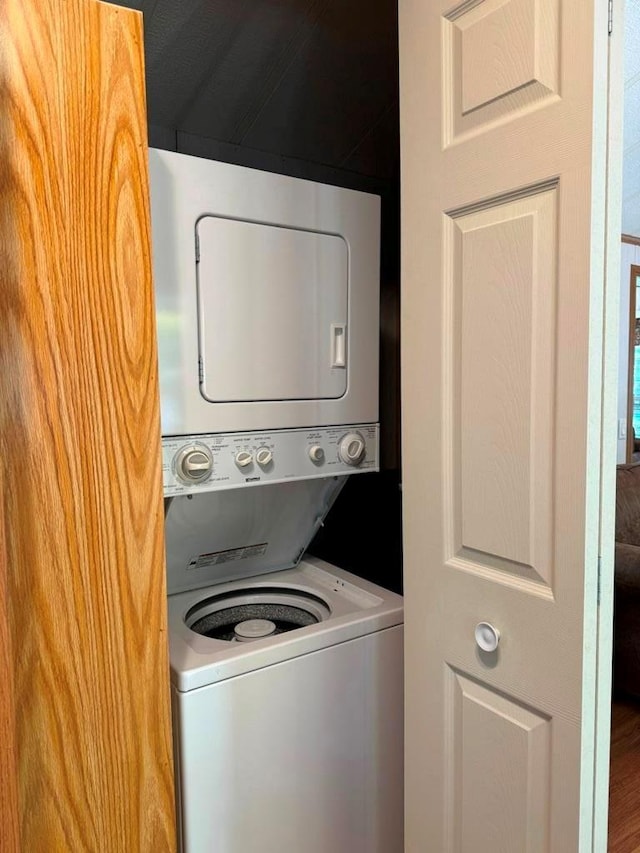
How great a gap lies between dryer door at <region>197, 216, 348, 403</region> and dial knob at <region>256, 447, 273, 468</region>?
0.42ft

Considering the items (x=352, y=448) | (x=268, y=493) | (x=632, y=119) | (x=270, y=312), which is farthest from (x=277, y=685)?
(x=632, y=119)

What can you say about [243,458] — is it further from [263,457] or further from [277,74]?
[277,74]

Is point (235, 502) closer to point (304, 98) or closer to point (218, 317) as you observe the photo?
point (218, 317)

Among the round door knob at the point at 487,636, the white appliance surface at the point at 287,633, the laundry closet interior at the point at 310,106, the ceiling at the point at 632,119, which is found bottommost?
the white appliance surface at the point at 287,633

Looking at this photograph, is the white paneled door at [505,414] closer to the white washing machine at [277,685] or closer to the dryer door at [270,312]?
the white washing machine at [277,685]

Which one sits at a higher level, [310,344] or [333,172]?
[333,172]

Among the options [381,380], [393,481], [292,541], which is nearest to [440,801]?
[292,541]

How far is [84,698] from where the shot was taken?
1.04 metres

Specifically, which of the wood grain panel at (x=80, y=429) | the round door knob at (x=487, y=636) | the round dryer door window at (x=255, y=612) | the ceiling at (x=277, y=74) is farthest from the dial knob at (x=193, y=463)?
the ceiling at (x=277, y=74)

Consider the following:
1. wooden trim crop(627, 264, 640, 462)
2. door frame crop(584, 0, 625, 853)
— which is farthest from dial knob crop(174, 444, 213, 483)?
wooden trim crop(627, 264, 640, 462)

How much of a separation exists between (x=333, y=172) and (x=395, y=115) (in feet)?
0.85

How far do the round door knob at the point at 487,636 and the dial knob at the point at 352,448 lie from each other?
24.3 inches

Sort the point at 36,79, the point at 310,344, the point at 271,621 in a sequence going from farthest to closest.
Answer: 1. the point at 271,621
2. the point at 310,344
3. the point at 36,79

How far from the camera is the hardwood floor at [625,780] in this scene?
196cm
